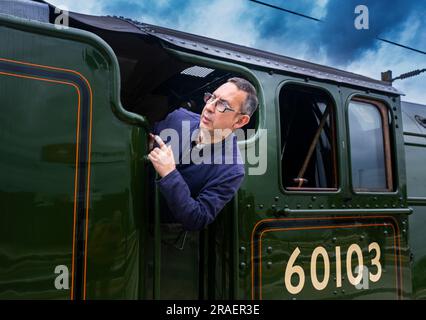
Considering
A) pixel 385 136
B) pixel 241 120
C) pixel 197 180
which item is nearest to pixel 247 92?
pixel 241 120

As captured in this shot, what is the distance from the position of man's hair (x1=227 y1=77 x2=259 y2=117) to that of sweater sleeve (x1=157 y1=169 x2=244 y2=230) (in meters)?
0.34

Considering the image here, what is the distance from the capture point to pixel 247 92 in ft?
7.12

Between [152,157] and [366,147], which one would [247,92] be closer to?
[152,157]

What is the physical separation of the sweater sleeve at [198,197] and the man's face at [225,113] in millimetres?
252

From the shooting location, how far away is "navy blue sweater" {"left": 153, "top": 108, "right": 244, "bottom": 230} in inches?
74.7

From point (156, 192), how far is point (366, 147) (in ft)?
5.18

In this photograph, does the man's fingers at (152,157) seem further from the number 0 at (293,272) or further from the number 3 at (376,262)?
the number 3 at (376,262)

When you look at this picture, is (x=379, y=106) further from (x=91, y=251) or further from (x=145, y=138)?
(x=91, y=251)

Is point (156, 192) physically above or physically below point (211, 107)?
below

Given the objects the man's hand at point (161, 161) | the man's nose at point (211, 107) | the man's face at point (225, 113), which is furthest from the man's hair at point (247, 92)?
the man's hand at point (161, 161)

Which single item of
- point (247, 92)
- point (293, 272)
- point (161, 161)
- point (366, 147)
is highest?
point (247, 92)

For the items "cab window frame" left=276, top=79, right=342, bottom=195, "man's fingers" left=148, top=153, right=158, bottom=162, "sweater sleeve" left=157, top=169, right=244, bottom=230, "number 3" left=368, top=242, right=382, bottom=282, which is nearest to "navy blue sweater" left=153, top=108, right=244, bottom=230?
"sweater sleeve" left=157, top=169, right=244, bottom=230

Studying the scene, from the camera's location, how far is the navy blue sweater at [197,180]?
6.23 ft

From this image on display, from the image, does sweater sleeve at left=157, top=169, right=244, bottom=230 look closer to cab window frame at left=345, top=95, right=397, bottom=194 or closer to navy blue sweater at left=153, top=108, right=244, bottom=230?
navy blue sweater at left=153, top=108, right=244, bottom=230
